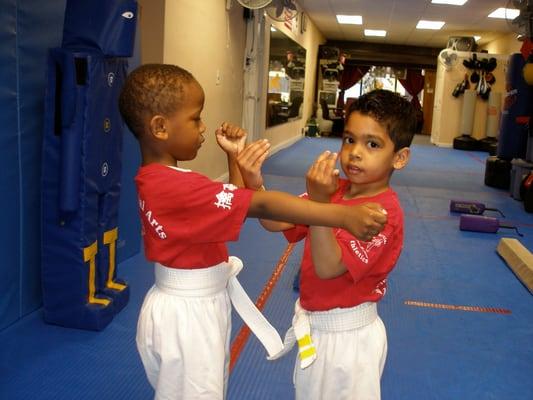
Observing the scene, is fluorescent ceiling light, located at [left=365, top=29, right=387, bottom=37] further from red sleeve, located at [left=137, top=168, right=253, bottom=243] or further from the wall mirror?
red sleeve, located at [left=137, top=168, right=253, bottom=243]

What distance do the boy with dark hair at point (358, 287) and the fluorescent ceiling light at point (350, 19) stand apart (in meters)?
12.8

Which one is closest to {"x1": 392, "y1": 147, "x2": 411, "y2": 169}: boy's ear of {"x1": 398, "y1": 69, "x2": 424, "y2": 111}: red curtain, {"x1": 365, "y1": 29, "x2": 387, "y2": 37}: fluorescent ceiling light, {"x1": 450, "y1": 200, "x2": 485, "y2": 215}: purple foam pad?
{"x1": 450, "y1": 200, "x2": 485, "y2": 215}: purple foam pad

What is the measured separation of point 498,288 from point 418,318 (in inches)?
35.7

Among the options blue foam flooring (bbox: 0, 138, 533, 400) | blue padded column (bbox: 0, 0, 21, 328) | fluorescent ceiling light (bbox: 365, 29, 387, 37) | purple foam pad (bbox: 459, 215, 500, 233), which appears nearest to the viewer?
blue foam flooring (bbox: 0, 138, 533, 400)

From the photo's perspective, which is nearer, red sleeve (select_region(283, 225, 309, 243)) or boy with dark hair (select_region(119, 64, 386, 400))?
boy with dark hair (select_region(119, 64, 386, 400))

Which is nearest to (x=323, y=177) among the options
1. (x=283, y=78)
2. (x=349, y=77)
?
(x=283, y=78)

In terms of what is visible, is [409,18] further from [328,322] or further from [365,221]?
[365,221]

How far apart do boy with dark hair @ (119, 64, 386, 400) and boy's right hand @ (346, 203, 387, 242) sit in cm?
21

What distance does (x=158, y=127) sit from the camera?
1.36 metres

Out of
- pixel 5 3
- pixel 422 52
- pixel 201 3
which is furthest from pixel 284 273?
pixel 422 52

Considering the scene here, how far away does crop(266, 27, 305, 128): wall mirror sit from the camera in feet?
31.7

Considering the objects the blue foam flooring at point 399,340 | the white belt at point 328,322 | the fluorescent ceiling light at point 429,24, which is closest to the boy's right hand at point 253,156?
the white belt at point 328,322

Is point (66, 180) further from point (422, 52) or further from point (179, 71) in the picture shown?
point (422, 52)

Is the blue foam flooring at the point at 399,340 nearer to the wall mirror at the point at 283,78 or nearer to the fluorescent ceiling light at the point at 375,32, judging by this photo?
the wall mirror at the point at 283,78
